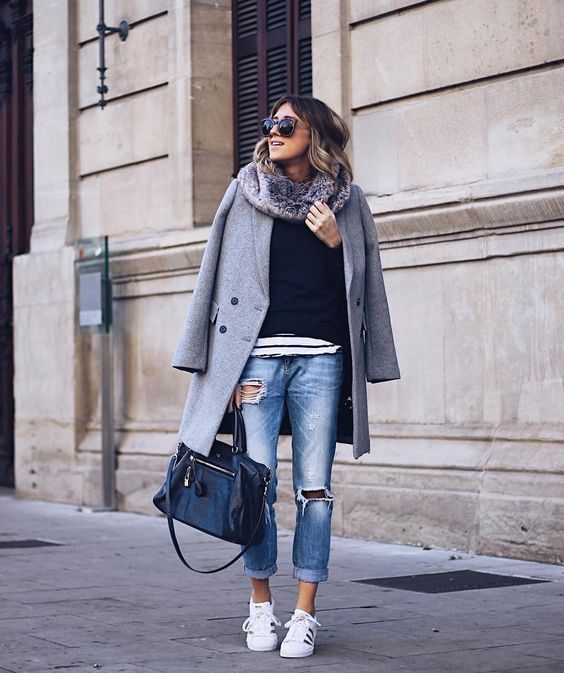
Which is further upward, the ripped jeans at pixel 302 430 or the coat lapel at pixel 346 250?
the coat lapel at pixel 346 250

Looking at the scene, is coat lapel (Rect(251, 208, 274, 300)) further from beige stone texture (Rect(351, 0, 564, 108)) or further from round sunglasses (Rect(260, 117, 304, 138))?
beige stone texture (Rect(351, 0, 564, 108))

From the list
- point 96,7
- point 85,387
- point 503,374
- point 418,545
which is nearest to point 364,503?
point 418,545

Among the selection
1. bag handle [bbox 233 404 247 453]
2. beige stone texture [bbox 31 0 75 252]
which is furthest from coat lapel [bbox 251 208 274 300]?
beige stone texture [bbox 31 0 75 252]

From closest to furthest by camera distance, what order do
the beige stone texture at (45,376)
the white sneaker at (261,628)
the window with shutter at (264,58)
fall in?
the white sneaker at (261,628), the window with shutter at (264,58), the beige stone texture at (45,376)

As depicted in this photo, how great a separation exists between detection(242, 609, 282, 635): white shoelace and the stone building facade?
2.83 meters

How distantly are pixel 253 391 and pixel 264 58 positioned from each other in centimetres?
641

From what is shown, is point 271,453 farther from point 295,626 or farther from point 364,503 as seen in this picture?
point 364,503

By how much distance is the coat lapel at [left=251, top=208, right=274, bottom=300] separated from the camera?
558 centimetres

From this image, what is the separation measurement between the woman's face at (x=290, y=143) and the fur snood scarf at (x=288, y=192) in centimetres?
8

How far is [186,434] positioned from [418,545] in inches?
142

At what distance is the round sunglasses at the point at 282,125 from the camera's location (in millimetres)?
5621

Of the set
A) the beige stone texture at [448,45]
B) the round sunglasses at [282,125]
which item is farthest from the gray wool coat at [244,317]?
the beige stone texture at [448,45]

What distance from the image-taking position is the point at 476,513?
8.51 m

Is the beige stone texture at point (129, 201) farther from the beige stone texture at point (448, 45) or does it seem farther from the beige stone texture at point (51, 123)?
the beige stone texture at point (448, 45)
